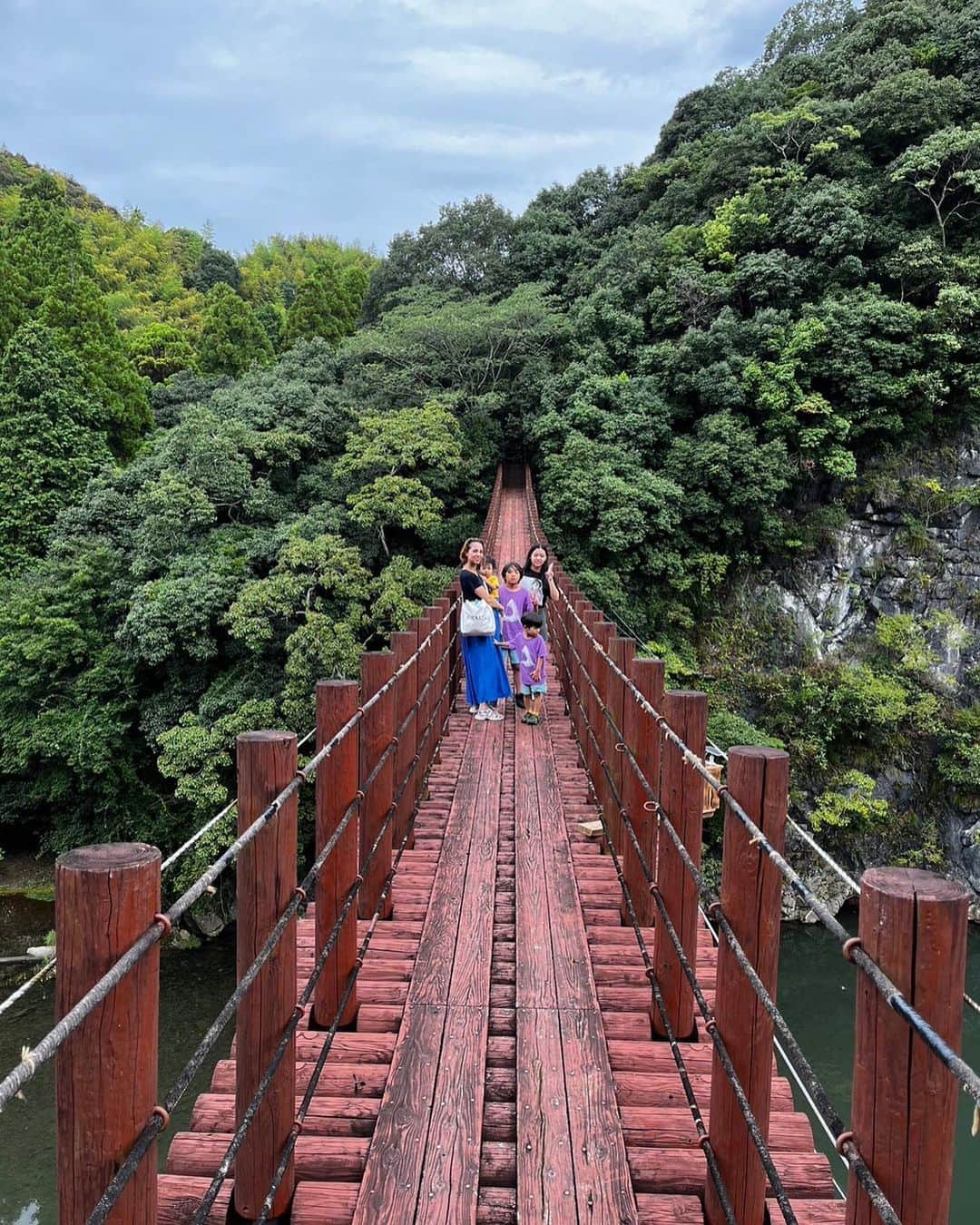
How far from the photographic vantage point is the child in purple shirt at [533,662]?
618 cm

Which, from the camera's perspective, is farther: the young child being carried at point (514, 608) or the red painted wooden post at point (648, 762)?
the young child being carried at point (514, 608)

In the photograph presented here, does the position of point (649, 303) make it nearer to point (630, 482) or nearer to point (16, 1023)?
point (630, 482)

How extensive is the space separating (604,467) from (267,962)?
12801mm

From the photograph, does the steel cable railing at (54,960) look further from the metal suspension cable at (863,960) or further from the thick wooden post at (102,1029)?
the metal suspension cable at (863,960)

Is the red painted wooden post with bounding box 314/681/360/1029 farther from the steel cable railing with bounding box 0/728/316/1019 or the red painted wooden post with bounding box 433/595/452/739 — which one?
the red painted wooden post with bounding box 433/595/452/739

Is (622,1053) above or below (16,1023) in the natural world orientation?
above

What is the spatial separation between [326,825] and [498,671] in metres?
3.96

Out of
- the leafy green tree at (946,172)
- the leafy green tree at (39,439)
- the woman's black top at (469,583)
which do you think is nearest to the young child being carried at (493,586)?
the woman's black top at (469,583)

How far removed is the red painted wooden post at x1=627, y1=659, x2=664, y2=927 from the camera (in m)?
2.93

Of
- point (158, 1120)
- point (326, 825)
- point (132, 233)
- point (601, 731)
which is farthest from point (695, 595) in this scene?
point (132, 233)

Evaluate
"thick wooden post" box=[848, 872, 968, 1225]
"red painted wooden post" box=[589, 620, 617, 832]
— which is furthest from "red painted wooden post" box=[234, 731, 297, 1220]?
"red painted wooden post" box=[589, 620, 617, 832]

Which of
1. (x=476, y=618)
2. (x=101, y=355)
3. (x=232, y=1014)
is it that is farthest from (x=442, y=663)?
(x=101, y=355)

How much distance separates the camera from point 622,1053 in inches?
89.6

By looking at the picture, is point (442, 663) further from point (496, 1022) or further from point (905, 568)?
point (905, 568)
